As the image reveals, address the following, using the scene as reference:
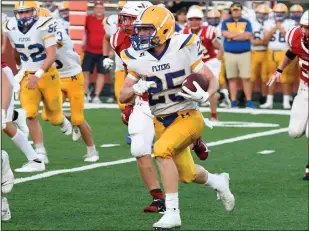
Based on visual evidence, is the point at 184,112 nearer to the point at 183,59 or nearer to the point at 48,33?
the point at 183,59

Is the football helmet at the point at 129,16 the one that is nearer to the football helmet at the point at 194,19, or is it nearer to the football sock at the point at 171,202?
the football sock at the point at 171,202

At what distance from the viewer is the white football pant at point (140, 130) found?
26.5 ft

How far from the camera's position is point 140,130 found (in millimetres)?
8102

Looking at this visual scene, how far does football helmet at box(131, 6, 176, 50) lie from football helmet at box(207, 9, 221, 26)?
33.7ft

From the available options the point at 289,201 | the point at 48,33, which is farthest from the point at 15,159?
the point at 289,201

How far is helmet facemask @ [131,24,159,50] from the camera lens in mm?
7430

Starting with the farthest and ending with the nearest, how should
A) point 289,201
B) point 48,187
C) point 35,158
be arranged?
1. point 35,158
2. point 48,187
3. point 289,201

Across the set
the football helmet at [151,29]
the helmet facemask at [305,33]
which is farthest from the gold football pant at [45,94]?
the football helmet at [151,29]

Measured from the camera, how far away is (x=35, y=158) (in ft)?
33.1

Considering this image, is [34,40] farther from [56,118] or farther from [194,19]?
[194,19]

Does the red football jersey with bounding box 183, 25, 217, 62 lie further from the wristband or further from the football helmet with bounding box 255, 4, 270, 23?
the wristband

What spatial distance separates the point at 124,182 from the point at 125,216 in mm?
1814

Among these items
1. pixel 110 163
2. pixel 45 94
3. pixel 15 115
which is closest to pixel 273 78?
pixel 110 163

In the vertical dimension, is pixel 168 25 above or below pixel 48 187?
above
